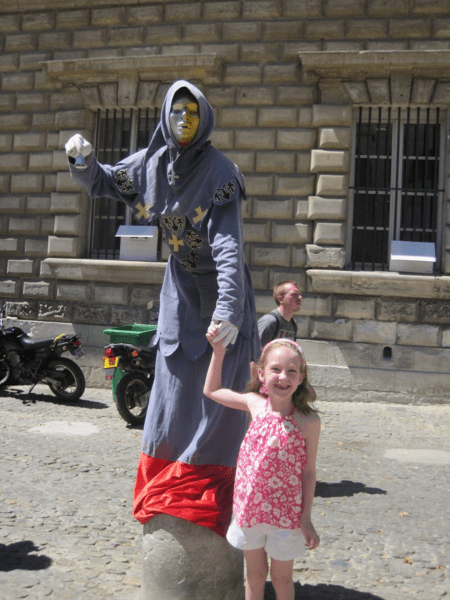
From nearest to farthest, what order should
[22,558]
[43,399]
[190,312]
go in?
1. [190,312]
2. [22,558]
3. [43,399]

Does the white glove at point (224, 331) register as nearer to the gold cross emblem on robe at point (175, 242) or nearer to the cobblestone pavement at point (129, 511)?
the gold cross emblem on robe at point (175, 242)

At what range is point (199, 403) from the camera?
3.08m

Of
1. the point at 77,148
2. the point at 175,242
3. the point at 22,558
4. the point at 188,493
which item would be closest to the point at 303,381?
the point at 188,493

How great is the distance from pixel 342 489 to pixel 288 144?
227 inches

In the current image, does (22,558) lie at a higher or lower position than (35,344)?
lower

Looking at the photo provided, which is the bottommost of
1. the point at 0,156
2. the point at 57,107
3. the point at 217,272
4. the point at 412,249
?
the point at 217,272

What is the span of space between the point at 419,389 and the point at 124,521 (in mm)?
5910

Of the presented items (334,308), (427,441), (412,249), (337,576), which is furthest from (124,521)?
(412,249)

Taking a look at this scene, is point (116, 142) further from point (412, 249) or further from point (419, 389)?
point (419, 389)

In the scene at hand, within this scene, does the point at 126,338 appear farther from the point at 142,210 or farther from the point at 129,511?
the point at 142,210

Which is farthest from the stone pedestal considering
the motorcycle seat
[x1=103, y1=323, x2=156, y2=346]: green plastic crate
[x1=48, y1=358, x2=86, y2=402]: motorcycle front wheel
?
the motorcycle seat

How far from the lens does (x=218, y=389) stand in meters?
2.86

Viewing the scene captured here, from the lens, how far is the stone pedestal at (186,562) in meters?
2.88

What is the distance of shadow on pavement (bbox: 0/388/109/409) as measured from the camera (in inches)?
343
